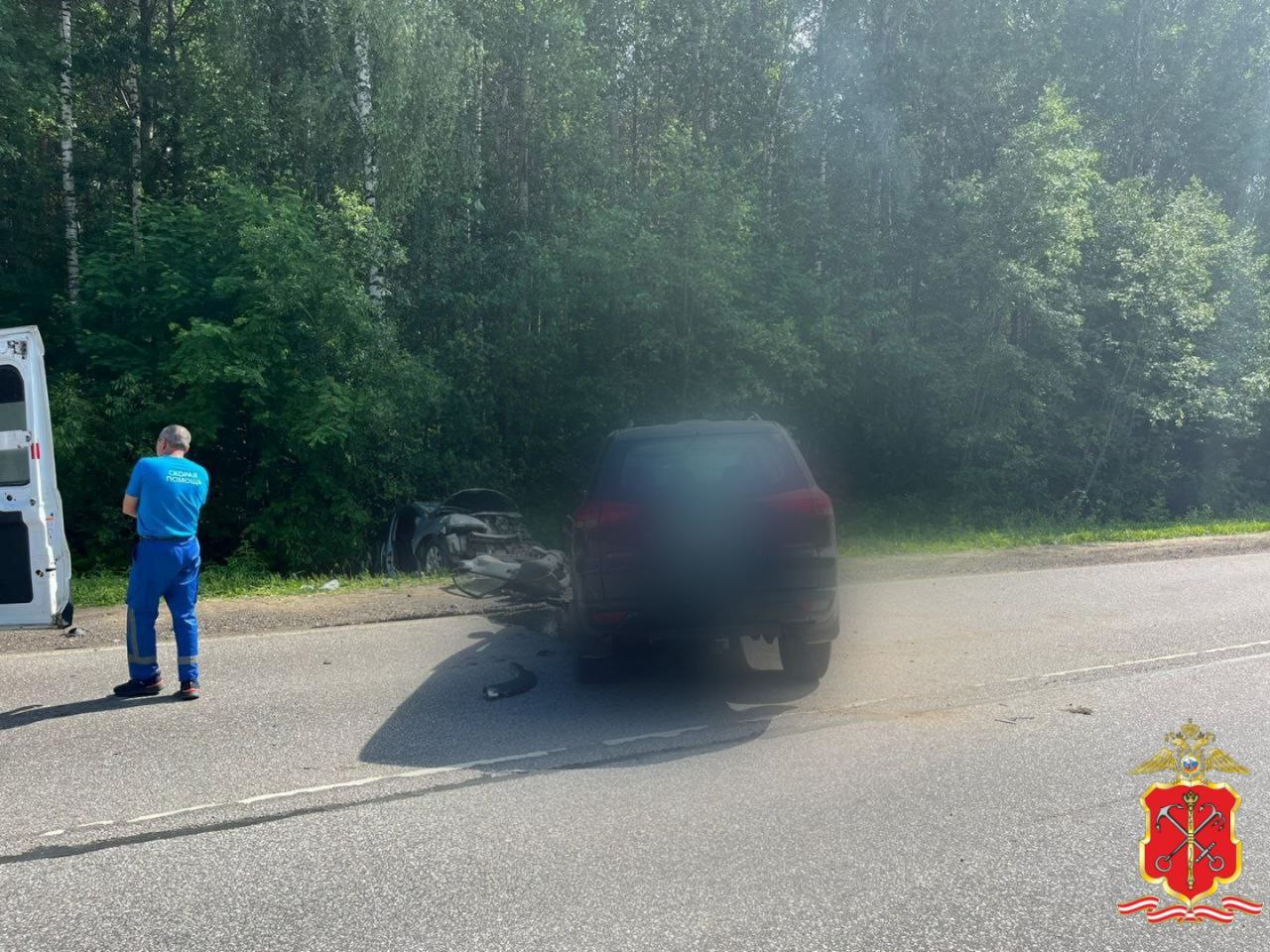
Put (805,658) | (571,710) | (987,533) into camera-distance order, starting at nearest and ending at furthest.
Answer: (571,710), (805,658), (987,533)

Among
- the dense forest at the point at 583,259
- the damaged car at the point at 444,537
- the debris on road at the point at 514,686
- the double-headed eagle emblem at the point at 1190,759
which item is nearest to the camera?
the double-headed eagle emblem at the point at 1190,759

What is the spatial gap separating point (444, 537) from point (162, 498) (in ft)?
25.8

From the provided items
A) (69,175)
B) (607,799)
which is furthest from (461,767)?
(69,175)

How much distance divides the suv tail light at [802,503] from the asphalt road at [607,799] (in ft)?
4.17

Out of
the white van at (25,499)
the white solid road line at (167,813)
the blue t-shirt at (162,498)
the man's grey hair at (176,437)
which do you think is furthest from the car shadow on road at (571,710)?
the white van at (25,499)

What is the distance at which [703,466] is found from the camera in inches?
300

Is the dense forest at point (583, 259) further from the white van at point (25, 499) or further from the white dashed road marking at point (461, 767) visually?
the white dashed road marking at point (461, 767)

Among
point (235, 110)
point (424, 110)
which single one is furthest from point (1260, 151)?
point (235, 110)

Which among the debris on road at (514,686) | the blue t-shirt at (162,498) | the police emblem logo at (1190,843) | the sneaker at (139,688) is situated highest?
the blue t-shirt at (162,498)

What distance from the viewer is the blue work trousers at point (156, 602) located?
7.26 metres

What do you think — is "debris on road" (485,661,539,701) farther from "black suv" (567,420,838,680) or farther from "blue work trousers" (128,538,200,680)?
"blue work trousers" (128,538,200,680)

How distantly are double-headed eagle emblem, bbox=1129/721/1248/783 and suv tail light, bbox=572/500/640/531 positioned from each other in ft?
10.7

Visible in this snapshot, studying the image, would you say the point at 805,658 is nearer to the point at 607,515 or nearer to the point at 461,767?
the point at 607,515

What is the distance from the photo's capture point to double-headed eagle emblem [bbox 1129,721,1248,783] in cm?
559
